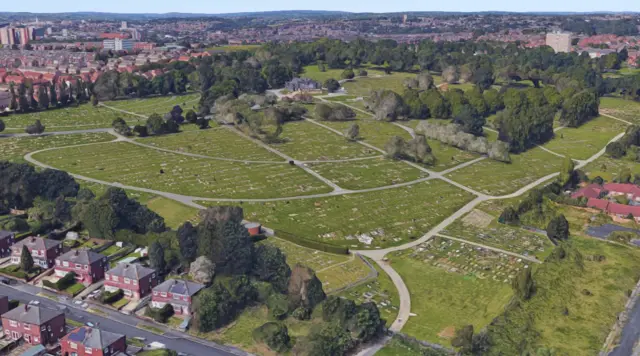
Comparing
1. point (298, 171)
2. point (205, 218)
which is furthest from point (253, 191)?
point (205, 218)

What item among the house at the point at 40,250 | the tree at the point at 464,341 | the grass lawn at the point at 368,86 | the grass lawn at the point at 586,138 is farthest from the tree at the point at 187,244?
the grass lawn at the point at 368,86

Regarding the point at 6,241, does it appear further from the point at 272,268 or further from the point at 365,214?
the point at 365,214

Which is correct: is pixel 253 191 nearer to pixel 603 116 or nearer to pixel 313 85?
pixel 313 85

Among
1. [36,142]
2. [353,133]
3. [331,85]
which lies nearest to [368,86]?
[331,85]

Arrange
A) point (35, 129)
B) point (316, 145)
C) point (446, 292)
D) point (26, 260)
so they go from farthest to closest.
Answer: point (35, 129)
point (316, 145)
point (26, 260)
point (446, 292)

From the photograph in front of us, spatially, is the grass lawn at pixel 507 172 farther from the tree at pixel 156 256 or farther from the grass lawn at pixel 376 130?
the tree at pixel 156 256
